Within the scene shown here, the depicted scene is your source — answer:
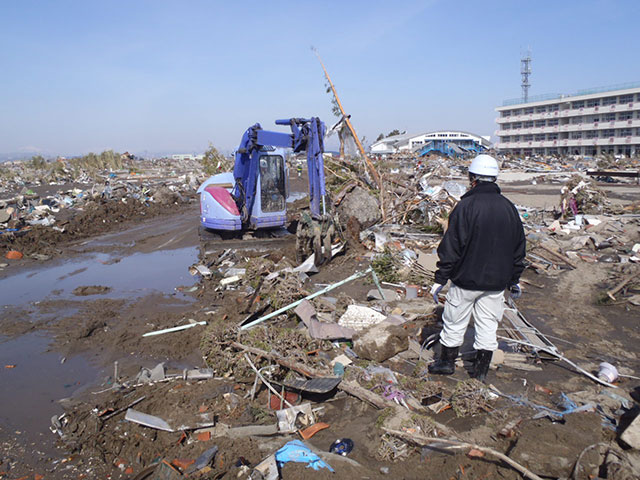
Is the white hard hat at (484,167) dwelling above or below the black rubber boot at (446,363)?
above

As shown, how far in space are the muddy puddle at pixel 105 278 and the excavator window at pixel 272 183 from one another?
254 centimetres

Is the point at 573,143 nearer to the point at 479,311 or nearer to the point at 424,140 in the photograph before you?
the point at 424,140

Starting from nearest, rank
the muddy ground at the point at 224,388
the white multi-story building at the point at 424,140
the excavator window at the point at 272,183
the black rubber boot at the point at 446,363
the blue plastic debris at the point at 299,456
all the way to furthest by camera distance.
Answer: the blue plastic debris at the point at 299,456 < the muddy ground at the point at 224,388 < the black rubber boot at the point at 446,363 < the excavator window at the point at 272,183 < the white multi-story building at the point at 424,140

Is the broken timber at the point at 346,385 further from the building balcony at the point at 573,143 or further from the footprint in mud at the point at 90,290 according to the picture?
the building balcony at the point at 573,143

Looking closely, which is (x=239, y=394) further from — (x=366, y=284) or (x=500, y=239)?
(x=366, y=284)

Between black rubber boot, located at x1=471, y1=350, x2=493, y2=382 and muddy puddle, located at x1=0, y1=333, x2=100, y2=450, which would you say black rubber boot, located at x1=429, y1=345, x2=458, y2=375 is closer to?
black rubber boot, located at x1=471, y1=350, x2=493, y2=382

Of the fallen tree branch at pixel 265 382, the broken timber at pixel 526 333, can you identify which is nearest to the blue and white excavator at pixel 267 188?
the broken timber at pixel 526 333

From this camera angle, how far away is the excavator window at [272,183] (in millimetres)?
10281

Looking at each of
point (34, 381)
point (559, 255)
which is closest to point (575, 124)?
point (559, 255)

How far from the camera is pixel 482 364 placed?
3.96m

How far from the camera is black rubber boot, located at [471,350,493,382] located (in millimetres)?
3924

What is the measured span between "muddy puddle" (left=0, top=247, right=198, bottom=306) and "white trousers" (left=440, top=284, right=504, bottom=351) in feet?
19.9

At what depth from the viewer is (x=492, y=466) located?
2805mm

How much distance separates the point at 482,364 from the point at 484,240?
1.29 metres
